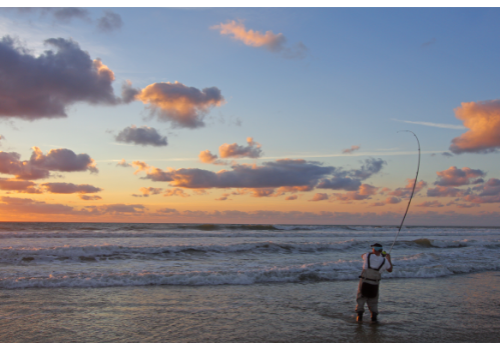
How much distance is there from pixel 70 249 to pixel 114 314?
13570mm

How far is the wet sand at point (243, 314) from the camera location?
23.2 feet

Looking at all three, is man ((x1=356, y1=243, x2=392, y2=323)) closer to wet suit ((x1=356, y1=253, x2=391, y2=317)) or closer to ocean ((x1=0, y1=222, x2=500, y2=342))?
wet suit ((x1=356, y1=253, x2=391, y2=317))

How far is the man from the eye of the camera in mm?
7742

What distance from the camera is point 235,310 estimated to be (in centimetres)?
891

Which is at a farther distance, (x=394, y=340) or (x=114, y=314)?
(x=114, y=314)

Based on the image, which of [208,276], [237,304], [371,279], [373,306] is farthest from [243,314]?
[208,276]

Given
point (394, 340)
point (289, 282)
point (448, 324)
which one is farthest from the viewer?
point (289, 282)

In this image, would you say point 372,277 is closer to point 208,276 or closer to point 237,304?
point 237,304

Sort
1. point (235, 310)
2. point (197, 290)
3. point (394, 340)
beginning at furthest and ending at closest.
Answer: point (197, 290)
point (235, 310)
point (394, 340)

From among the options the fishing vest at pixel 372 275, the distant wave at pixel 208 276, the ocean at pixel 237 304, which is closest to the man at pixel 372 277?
the fishing vest at pixel 372 275

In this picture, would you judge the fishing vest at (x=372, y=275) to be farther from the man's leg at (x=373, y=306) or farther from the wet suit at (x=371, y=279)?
the man's leg at (x=373, y=306)

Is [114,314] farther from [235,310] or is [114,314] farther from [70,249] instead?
[70,249]

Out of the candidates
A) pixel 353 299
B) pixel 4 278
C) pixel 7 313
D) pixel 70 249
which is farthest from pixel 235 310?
pixel 70 249

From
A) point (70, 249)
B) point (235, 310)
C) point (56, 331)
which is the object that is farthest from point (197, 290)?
point (70, 249)
